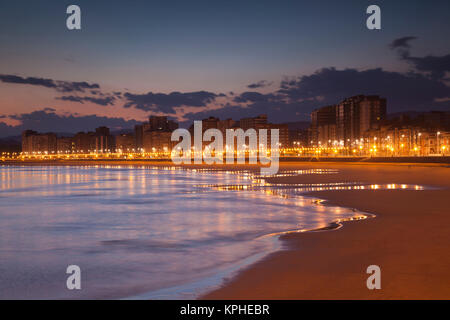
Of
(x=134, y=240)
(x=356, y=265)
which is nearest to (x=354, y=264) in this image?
(x=356, y=265)

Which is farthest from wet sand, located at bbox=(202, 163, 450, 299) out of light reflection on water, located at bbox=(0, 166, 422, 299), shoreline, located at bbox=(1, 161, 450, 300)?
light reflection on water, located at bbox=(0, 166, 422, 299)

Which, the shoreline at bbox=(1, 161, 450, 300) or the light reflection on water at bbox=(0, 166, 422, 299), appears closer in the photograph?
the shoreline at bbox=(1, 161, 450, 300)

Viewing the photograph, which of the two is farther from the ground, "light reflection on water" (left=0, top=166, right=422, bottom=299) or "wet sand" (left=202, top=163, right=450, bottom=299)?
"wet sand" (left=202, top=163, right=450, bottom=299)

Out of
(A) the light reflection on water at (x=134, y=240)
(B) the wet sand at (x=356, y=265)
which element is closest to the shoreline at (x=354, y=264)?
(B) the wet sand at (x=356, y=265)

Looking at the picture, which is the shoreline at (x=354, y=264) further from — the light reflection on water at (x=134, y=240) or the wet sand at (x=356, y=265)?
the light reflection on water at (x=134, y=240)

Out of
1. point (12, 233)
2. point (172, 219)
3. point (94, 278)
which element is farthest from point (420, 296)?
point (12, 233)

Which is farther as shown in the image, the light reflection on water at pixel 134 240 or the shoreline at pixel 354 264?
the light reflection on water at pixel 134 240

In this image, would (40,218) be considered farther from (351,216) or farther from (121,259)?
(351,216)

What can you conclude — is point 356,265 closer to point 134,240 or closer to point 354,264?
point 354,264

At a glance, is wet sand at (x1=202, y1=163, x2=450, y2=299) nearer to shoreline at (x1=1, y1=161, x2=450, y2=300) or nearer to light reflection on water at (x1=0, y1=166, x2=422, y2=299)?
shoreline at (x1=1, y1=161, x2=450, y2=300)

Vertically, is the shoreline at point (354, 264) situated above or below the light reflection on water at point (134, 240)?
above
